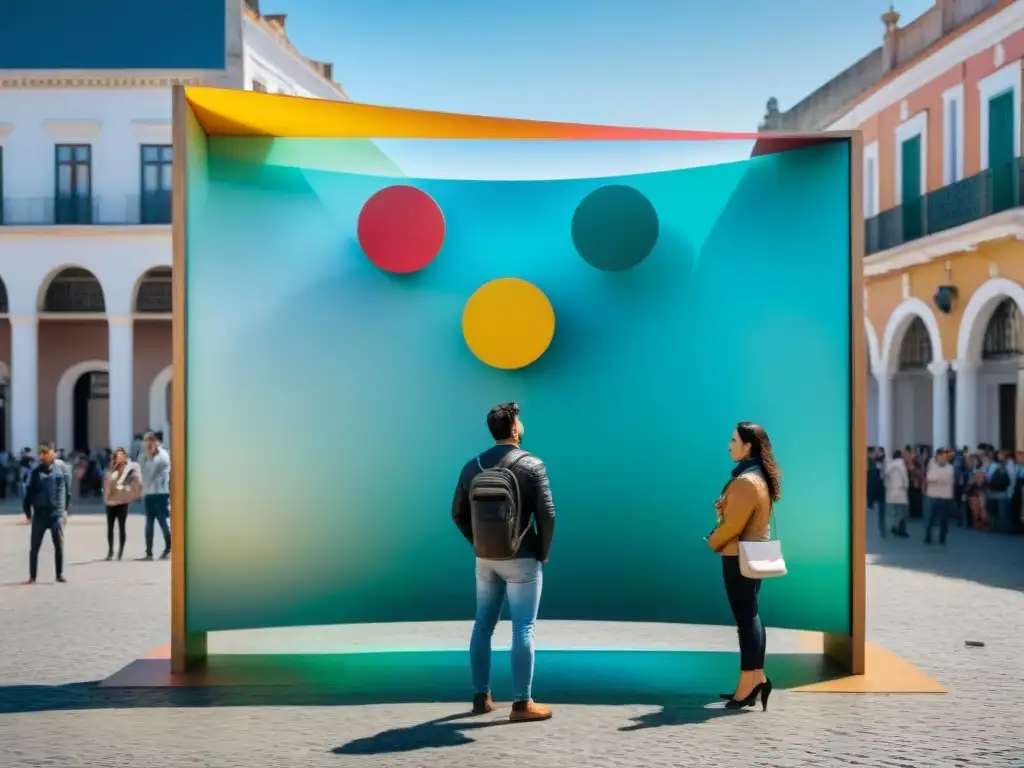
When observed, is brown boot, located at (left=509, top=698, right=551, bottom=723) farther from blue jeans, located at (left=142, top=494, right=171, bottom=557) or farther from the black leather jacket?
blue jeans, located at (left=142, top=494, right=171, bottom=557)

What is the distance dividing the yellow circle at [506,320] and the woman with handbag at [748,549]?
1.73 meters

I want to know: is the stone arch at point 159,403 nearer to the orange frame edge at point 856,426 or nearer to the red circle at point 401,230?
the red circle at point 401,230

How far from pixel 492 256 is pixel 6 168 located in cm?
2647

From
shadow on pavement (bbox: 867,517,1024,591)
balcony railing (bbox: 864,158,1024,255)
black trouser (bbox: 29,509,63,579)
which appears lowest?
shadow on pavement (bbox: 867,517,1024,591)

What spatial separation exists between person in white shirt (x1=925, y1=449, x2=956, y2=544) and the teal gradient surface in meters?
10.3

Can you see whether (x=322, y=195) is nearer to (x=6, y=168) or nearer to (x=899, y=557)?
(x=899, y=557)

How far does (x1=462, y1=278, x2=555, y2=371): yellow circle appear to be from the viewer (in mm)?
9000

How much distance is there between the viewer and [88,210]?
32.5 meters

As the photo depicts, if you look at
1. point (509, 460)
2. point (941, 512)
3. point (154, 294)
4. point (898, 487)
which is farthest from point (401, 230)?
point (154, 294)

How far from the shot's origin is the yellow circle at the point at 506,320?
900cm

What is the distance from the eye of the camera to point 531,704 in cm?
747

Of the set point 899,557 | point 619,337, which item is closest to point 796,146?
point 619,337

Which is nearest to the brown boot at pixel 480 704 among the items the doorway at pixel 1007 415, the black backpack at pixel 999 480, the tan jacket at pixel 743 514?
the tan jacket at pixel 743 514

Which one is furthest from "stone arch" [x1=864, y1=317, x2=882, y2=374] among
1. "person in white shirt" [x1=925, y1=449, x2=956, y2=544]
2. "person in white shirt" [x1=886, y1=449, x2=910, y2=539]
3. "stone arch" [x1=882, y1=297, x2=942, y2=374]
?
"person in white shirt" [x1=925, y1=449, x2=956, y2=544]
